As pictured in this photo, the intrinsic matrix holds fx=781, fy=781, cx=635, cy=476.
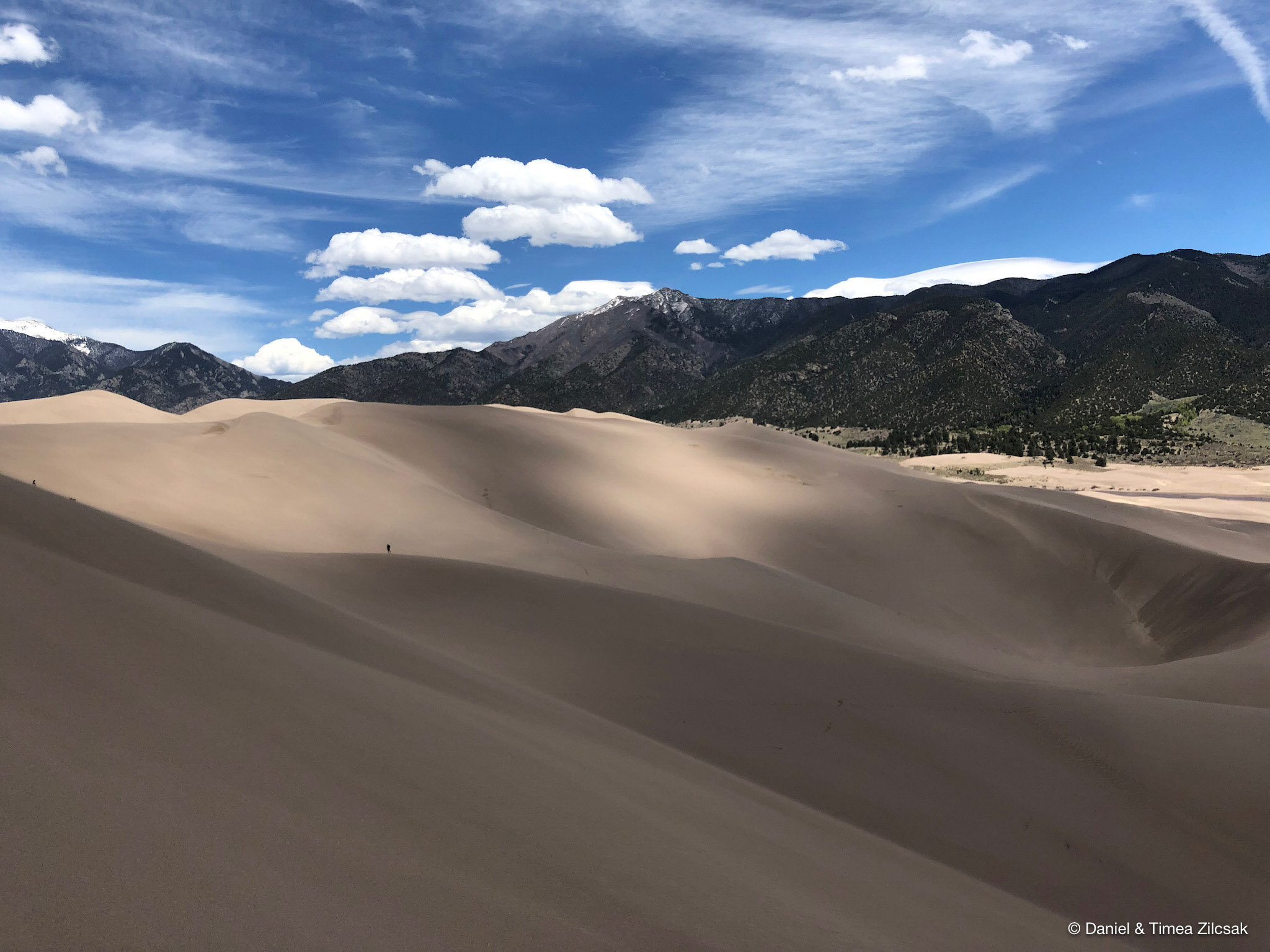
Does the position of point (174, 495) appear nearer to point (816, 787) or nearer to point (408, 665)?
point (408, 665)

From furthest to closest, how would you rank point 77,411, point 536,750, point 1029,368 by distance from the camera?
point 1029,368
point 77,411
point 536,750

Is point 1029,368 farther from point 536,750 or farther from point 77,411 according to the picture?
point 536,750

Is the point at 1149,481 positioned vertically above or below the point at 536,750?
above

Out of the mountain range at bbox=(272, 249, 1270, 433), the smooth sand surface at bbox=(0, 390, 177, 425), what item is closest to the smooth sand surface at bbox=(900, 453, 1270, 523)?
the mountain range at bbox=(272, 249, 1270, 433)

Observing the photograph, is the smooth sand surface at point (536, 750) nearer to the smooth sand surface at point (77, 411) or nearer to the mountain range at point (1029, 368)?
the smooth sand surface at point (77, 411)

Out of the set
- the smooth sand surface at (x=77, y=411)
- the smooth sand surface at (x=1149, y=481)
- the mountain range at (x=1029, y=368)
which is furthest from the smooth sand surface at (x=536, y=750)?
the mountain range at (x=1029, y=368)

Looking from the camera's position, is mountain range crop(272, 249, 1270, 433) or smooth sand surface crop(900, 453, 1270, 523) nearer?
smooth sand surface crop(900, 453, 1270, 523)

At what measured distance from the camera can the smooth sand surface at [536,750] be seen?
3.52 meters

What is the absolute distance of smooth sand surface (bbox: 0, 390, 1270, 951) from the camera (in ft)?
11.5

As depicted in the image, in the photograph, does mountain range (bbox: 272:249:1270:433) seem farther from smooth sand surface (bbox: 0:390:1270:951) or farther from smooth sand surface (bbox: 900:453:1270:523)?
smooth sand surface (bbox: 0:390:1270:951)

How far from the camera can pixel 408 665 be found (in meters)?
8.12

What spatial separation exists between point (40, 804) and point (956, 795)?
7.91 m

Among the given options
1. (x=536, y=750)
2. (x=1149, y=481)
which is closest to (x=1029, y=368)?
(x=1149, y=481)

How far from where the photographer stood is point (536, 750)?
247 inches
